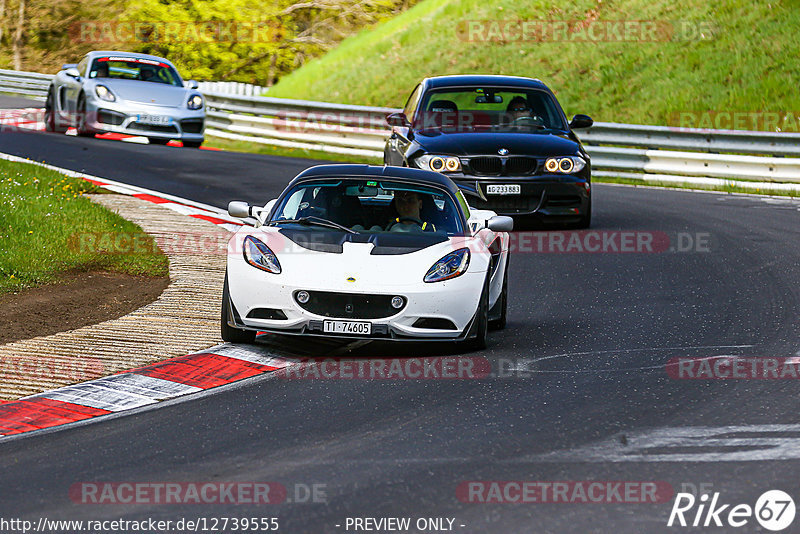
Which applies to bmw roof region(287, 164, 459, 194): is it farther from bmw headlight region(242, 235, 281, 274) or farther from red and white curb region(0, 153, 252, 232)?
red and white curb region(0, 153, 252, 232)

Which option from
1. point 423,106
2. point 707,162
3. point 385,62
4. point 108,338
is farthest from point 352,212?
point 385,62

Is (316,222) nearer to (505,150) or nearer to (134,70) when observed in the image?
(505,150)

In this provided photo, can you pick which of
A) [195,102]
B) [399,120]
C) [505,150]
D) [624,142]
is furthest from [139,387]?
[624,142]

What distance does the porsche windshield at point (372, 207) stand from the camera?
934cm

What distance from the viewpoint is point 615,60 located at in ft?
97.3

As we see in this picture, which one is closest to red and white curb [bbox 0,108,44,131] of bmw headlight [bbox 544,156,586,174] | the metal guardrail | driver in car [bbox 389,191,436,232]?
the metal guardrail

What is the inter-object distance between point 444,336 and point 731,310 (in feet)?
9.92

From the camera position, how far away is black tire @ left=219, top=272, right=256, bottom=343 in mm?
8602

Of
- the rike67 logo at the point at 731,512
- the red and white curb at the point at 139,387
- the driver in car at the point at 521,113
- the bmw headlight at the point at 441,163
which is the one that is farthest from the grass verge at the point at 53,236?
the rike67 logo at the point at 731,512

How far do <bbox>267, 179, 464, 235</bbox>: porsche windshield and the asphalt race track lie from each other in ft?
3.09

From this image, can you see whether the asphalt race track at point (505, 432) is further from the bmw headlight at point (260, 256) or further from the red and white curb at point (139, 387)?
the bmw headlight at point (260, 256)

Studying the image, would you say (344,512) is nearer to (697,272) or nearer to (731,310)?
(731,310)

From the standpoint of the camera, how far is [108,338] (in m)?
8.84

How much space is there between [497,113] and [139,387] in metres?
9.04
